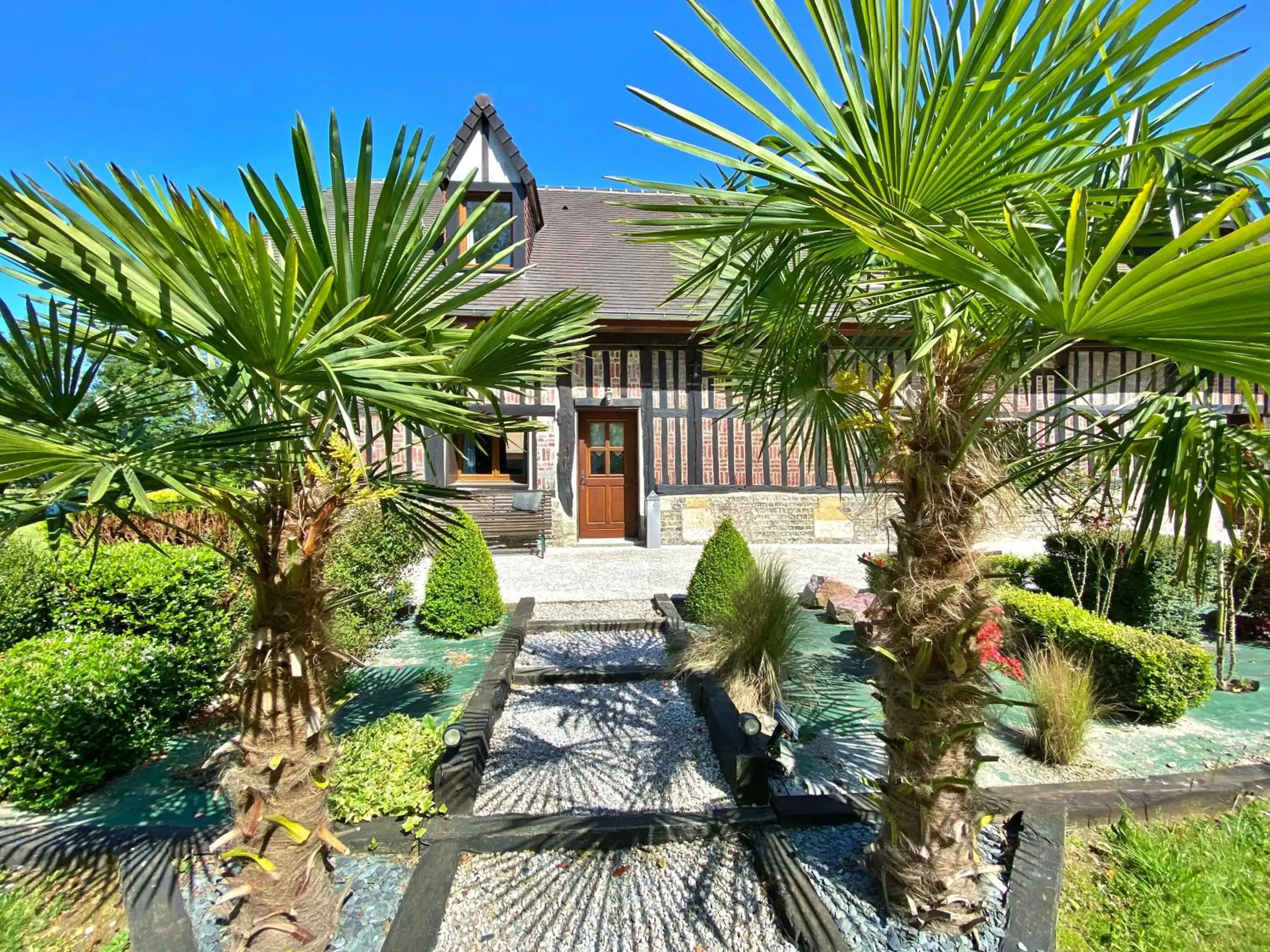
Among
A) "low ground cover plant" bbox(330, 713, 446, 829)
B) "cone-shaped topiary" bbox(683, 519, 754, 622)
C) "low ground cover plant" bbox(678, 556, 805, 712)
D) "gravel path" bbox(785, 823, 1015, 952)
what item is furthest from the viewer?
"cone-shaped topiary" bbox(683, 519, 754, 622)

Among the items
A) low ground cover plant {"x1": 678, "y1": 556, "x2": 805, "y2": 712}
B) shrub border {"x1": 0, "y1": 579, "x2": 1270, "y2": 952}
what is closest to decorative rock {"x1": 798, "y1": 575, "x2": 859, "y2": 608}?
low ground cover plant {"x1": 678, "y1": 556, "x2": 805, "y2": 712}

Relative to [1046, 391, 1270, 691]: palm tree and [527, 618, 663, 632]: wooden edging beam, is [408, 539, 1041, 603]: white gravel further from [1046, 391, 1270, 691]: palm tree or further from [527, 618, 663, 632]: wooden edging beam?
[1046, 391, 1270, 691]: palm tree

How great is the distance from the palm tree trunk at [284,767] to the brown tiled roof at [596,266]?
26.0 feet

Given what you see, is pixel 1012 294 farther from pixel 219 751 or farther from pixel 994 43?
pixel 219 751

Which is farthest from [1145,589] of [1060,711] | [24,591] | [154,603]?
[24,591]

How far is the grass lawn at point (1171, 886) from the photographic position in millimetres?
2002

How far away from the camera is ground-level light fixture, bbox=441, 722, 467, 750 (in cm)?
268

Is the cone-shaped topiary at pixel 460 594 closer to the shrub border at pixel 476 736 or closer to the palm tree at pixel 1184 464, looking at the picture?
the shrub border at pixel 476 736

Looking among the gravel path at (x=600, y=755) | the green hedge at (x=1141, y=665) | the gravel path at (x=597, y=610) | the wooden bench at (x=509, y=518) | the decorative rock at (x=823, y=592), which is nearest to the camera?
the gravel path at (x=600, y=755)

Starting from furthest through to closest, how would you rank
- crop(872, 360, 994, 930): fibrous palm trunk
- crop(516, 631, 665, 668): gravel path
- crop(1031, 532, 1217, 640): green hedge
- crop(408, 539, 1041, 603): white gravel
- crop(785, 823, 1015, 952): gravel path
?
crop(408, 539, 1041, 603): white gravel
crop(1031, 532, 1217, 640): green hedge
crop(516, 631, 665, 668): gravel path
crop(785, 823, 1015, 952): gravel path
crop(872, 360, 994, 930): fibrous palm trunk

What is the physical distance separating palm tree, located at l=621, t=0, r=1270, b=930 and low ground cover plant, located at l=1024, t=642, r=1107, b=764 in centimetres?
156

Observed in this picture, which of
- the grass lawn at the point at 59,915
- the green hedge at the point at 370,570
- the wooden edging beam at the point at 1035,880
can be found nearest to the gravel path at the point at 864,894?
the wooden edging beam at the point at 1035,880

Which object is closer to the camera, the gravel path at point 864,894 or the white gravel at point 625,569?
the gravel path at point 864,894

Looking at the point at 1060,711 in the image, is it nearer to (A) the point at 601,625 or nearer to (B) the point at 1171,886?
(B) the point at 1171,886
